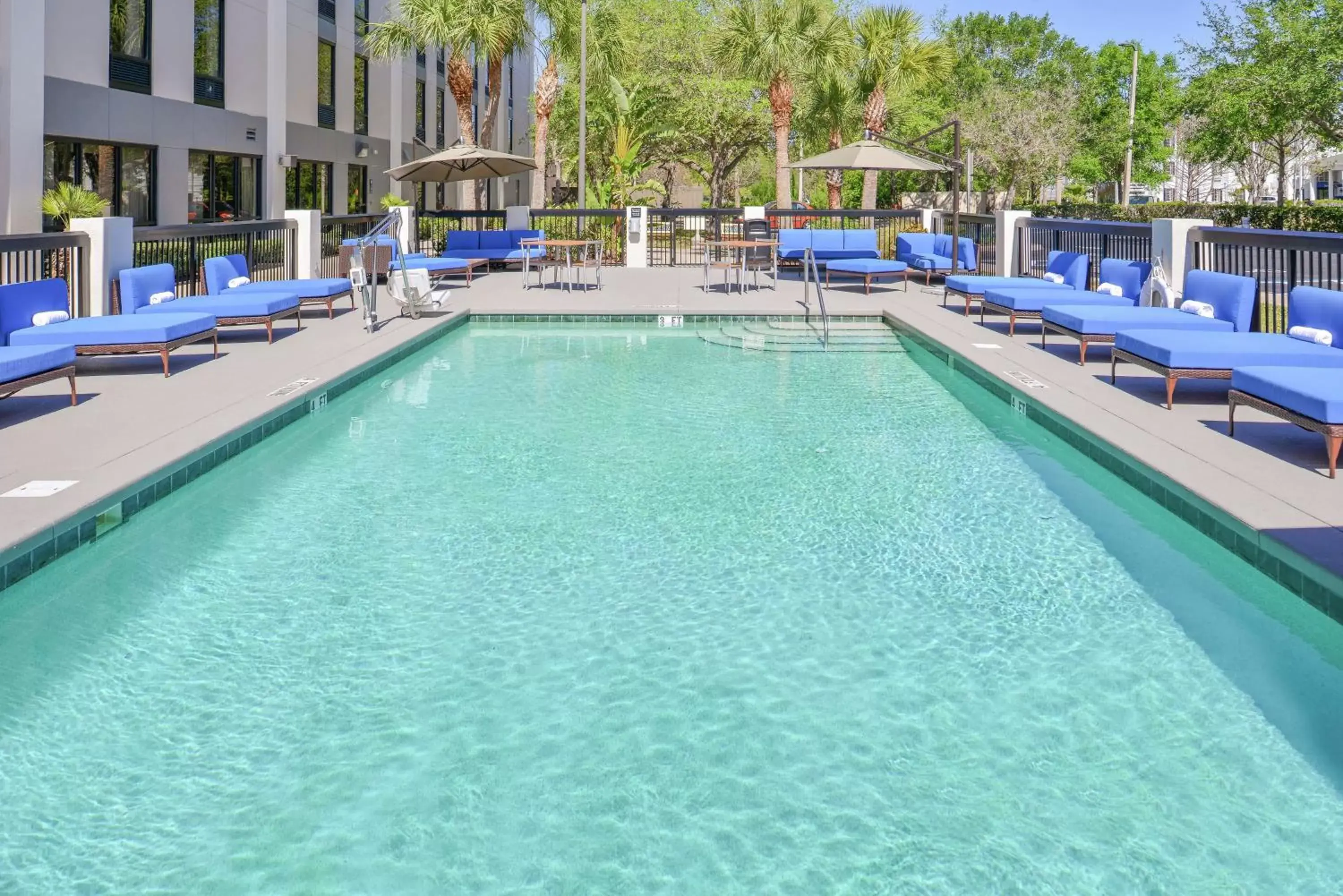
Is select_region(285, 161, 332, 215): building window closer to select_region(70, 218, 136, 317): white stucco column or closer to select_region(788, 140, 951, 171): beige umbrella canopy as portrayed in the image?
select_region(788, 140, 951, 171): beige umbrella canopy

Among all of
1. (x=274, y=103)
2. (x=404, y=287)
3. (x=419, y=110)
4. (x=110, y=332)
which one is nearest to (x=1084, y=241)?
(x=404, y=287)

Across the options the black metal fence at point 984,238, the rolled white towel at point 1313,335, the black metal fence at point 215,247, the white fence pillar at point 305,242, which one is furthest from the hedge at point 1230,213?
the black metal fence at point 215,247

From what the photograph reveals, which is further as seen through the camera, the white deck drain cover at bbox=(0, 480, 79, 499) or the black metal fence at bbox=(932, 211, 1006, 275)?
the black metal fence at bbox=(932, 211, 1006, 275)

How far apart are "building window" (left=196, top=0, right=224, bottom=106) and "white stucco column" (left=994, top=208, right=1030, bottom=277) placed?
49.0 ft

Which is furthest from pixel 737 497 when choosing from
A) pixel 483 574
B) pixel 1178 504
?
pixel 1178 504

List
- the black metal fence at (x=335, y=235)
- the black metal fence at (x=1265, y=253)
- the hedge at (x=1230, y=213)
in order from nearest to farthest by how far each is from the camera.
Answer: the black metal fence at (x=1265, y=253) < the black metal fence at (x=335, y=235) < the hedge at (x=1230, y=213)

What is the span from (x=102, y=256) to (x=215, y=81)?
1394 centimetres

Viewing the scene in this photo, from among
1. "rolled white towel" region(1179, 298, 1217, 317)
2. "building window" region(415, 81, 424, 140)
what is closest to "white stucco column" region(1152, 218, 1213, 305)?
"rolled white towel" region(1179, 298, 1217, 317)

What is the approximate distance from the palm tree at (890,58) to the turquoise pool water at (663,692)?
2895 centimetres

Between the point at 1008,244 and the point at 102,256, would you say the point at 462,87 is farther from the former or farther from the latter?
the point at 102,256

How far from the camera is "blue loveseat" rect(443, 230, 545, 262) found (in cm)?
2205

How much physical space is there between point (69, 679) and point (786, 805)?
258 cm

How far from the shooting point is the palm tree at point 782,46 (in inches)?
1283

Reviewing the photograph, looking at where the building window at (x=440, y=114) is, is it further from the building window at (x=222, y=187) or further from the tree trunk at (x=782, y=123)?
the building window at (x=222, y=187)
